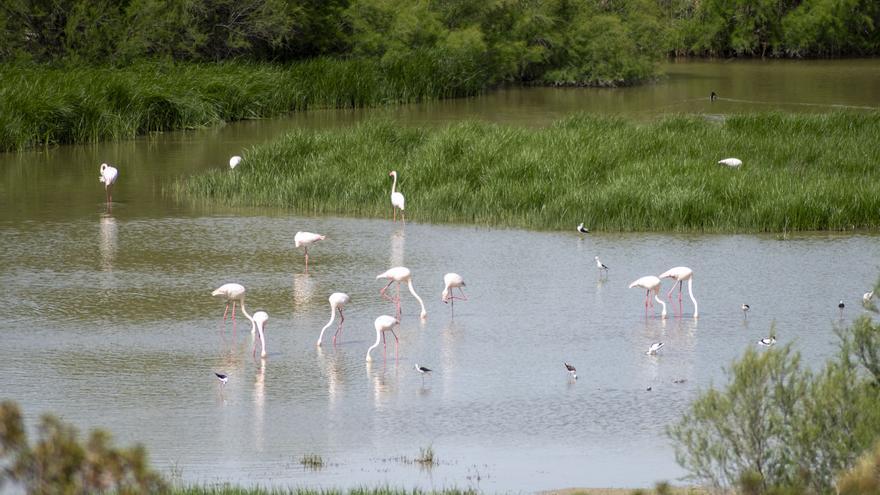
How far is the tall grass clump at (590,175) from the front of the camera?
16719 mm

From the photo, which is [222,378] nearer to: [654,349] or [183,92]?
[654,349]

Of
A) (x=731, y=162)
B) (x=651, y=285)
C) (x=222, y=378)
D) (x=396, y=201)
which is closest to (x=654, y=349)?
(x=651, y=285)

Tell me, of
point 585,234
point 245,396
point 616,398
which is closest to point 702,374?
point 616,398

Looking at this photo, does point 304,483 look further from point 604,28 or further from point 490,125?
point 604,28

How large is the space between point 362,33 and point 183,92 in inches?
385

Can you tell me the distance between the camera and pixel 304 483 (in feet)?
27.6

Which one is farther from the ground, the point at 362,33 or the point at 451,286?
the point at 362,33

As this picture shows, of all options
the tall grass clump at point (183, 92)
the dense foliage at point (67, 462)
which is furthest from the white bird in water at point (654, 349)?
the tall grass clump at point (183, 92)

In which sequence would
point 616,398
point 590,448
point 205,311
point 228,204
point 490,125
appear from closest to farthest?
point 590,448 → point 616,398 → point 205,311 → point 228,204 → point 490,125

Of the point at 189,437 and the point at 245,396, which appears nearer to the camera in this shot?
the point at 189,437

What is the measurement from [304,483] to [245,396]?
6.66 feet

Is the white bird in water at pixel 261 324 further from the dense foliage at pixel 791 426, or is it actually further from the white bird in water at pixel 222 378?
the dense foliage at pixel 791 426

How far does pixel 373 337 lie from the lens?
12086 millimetres

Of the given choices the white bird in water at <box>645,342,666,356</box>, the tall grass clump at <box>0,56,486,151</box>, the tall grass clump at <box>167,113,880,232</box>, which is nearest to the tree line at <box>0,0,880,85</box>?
the tall grass clump at <box>0,56,486,151</box>
